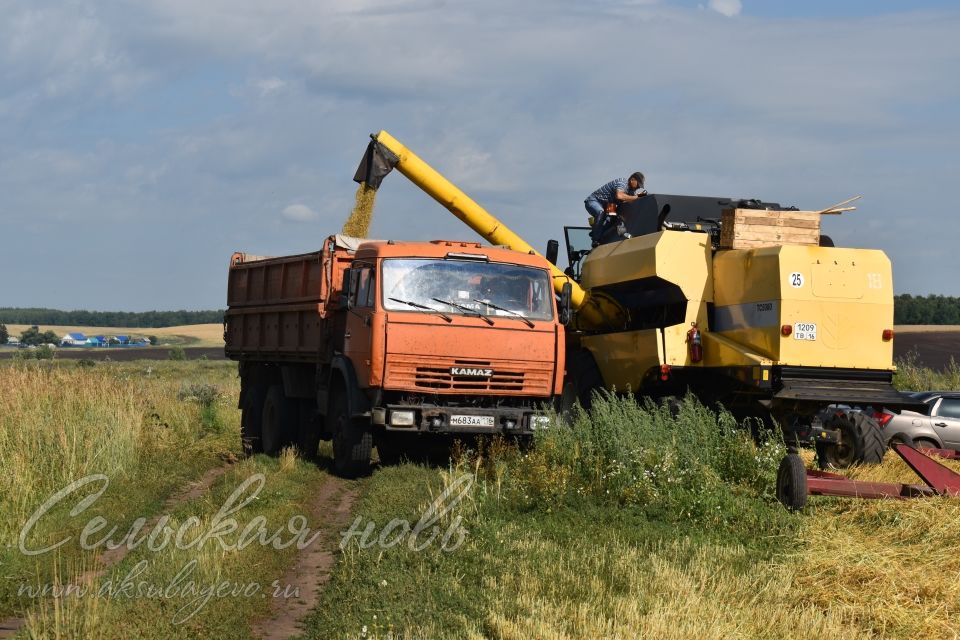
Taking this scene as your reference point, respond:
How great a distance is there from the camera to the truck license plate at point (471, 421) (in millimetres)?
14477

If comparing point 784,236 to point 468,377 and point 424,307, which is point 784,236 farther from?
point 424,307

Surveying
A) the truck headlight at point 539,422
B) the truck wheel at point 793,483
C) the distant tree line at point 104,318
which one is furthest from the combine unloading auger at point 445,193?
the distant tree line at point 104,318

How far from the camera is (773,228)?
1488 cm

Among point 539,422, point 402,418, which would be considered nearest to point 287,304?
point 402,418

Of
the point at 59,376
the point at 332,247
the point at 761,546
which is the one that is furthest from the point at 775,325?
the point at 59,376

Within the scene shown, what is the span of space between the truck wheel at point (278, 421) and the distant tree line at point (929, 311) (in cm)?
6587

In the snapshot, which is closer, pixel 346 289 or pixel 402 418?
pixel 402 418

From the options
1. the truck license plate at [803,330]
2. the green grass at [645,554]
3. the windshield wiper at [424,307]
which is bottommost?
the green grass at [645,554]

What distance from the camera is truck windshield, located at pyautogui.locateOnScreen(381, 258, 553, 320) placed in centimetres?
1481

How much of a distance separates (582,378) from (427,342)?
4.05 meters

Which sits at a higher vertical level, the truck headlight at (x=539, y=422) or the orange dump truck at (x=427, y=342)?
the orange dump truck at (x=427, y=342)

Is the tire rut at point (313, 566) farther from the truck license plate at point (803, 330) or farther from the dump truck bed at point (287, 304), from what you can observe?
the truck license plate at point (803, 330)

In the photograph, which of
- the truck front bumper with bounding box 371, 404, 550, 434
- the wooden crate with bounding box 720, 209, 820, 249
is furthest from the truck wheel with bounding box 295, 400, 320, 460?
the wooden crate with bounding box 720, 209, 820, 249

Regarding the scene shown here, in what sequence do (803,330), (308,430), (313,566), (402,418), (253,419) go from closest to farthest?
(313,566)
(803,330)
(402,418)
(308,430)
(253,419)
